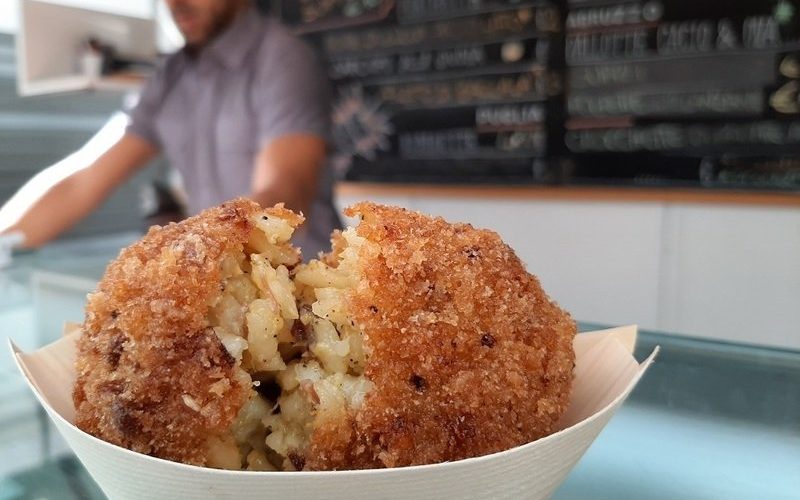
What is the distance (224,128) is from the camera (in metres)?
2.46

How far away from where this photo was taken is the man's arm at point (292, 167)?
6.72 ft

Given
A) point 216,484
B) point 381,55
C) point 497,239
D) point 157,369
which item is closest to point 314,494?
point 216,484

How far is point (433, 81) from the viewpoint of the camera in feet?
10.3

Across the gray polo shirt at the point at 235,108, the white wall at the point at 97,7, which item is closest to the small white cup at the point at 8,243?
the gray polo shirt at the point at 235,108

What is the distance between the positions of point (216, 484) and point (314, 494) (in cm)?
6

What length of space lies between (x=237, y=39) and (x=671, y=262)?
5.96 ft

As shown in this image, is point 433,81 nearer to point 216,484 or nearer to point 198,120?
point 198,120

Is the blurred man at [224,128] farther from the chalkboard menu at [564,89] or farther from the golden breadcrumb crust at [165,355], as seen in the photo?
the golden breadcrumb crust at [165,355]

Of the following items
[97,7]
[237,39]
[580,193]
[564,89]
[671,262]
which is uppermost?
[97,7]

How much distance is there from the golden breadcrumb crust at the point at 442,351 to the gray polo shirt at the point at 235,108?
5.34 ft

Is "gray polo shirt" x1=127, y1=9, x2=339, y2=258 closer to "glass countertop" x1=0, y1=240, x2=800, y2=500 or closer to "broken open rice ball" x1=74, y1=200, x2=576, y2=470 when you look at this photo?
"glass countertop" x1=0, y1=240, x2=800, y2=500

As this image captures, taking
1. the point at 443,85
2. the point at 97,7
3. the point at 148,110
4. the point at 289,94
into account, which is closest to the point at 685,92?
the point at 443,85

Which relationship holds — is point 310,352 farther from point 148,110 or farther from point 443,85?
point 443,85

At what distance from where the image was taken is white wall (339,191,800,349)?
7.84 ft
